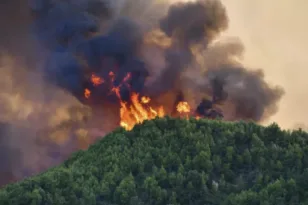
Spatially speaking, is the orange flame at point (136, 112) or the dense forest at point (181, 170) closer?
the dense forest at point (181, 170)

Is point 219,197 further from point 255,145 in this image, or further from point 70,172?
point 70,172

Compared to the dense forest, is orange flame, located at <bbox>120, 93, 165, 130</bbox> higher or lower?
higher

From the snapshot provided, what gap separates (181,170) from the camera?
287ft

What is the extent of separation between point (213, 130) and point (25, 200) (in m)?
29.5

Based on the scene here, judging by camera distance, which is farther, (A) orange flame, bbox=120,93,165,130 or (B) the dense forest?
(A) orange flame, bbox=120,93,165,130

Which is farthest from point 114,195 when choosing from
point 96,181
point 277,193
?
point 277,193

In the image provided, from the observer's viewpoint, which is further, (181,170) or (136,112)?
(136,112)

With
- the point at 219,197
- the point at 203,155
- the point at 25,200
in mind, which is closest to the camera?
the point at 25,200

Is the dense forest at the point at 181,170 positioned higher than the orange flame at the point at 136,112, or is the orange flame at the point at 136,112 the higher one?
the orange flame at the point at 136,112

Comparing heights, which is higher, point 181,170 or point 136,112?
point 136,112

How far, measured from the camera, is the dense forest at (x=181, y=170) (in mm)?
80750

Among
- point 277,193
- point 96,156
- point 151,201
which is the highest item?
point 96,156

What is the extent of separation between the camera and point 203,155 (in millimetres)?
89500

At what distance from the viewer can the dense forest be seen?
8075cm
